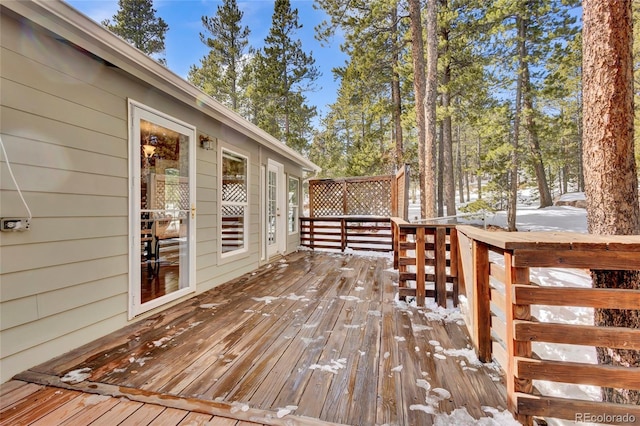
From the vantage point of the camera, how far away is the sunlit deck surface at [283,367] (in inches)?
59.8

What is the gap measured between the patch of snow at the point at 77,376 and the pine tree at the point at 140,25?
13612mm

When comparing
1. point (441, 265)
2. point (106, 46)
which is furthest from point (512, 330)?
point (106, 46)

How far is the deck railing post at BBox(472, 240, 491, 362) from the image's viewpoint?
194 centimetres

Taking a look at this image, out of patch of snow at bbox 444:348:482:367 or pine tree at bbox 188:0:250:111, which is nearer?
patch of snow at bbox 444:348:482:367

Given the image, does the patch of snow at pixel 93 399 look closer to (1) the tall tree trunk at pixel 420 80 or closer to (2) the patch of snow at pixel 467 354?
(2) the patch of snow at pixel 467 354

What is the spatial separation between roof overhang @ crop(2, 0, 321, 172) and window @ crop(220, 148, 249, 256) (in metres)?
0.94

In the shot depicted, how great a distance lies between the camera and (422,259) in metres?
3.22

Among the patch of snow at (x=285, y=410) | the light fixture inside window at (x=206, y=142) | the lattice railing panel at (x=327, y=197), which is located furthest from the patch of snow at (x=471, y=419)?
the lattice railing panel at (x=327, y=197)

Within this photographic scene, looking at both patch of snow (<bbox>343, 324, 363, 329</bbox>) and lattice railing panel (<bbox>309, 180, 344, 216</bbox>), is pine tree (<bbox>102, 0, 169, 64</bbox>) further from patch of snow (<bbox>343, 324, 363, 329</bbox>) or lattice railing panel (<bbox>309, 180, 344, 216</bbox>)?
patch of snow (<bbox>343, 324, 363, 329</bbox>)

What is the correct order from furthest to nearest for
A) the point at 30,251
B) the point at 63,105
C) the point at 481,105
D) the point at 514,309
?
the point at 481,105 → the point at 63,105 → the point at 30,251 → the point at 514,309

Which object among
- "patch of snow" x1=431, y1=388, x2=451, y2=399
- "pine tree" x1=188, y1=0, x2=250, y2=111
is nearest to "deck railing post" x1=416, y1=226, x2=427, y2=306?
"patch of snow" x1=431, y1=388, x2=451, y2=399

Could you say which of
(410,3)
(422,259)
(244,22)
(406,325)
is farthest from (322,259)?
(244,22)

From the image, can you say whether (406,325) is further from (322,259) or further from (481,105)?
(481,105)

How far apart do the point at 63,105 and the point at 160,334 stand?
196 cm
